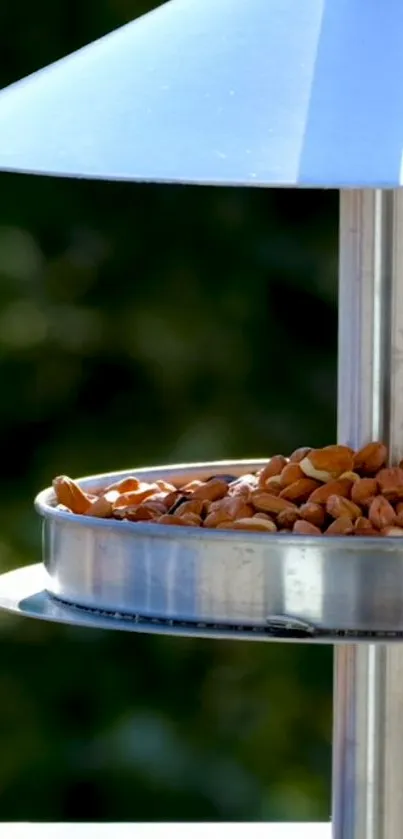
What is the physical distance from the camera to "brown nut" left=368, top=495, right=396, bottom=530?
1.27 metres

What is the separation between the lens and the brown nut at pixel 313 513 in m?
1.28

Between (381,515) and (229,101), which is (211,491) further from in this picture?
(229,101)

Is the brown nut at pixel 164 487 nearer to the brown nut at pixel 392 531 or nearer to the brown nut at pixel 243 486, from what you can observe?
the brown nut at pixel 243 486

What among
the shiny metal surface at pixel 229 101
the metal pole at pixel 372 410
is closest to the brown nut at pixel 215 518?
the metal pole at pixel 372 410

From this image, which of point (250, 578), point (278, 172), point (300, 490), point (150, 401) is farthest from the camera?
point (150, 401)

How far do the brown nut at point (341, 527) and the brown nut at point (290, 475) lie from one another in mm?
78

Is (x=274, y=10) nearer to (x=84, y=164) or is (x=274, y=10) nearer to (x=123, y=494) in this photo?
(x=84, y=164)

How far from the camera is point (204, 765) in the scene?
370 centimetres

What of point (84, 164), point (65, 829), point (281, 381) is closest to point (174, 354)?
point (281, 381)

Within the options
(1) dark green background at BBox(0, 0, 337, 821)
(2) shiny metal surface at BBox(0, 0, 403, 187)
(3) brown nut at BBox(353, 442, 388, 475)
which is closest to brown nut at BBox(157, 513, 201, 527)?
(3) brown nut at BBox(353, 442, 388, 475)

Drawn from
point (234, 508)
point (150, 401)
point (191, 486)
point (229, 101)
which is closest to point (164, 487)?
point (191, 486)

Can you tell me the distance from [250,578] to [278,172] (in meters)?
0.23

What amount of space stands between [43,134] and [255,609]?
25 centimetres

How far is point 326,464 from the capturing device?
4.40 ft
